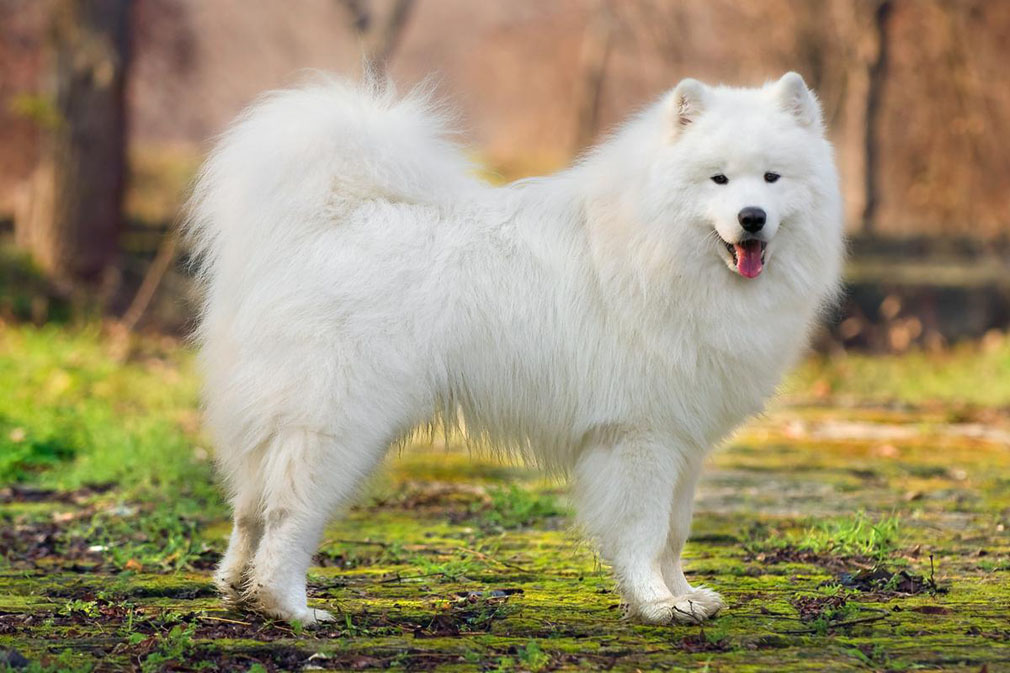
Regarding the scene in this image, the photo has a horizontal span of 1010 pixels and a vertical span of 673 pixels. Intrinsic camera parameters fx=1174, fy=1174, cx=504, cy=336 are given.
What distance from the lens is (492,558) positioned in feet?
14.5

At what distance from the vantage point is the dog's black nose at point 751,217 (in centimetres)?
360

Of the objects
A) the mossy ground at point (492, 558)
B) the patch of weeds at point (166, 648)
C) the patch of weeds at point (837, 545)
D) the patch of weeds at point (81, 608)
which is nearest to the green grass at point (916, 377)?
the mossy ground at point (492, 558)

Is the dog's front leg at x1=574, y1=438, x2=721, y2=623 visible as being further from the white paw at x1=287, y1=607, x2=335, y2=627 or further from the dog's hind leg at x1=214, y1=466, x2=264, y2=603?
the dog's hind leg at x1=214, y1=466, x2=264, y2=603

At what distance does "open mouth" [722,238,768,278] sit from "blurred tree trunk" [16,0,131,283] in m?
8.74

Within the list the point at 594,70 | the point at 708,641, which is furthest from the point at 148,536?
the point at 594,70

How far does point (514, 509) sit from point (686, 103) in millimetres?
2176

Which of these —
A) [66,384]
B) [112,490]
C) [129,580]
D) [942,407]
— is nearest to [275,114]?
[129,580]

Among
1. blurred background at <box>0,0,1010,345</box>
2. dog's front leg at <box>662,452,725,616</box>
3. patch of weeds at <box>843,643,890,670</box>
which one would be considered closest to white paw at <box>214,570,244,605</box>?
dog's front leg at <box>662,452,725,616</box>

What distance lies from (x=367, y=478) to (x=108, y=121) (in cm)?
876

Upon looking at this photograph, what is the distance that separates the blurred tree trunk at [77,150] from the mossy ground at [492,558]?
3384mm

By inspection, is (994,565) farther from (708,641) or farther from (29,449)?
(29,449)

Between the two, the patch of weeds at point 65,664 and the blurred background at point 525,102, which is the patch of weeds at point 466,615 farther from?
the blurred background at point 525,102

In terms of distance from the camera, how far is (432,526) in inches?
199

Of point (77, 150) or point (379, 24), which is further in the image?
point (379, 24)
